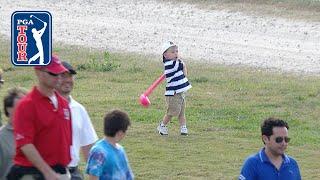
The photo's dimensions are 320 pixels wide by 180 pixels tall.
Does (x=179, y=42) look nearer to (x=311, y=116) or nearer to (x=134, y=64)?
(x=134, y=64)

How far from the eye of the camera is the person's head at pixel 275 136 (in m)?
9.16

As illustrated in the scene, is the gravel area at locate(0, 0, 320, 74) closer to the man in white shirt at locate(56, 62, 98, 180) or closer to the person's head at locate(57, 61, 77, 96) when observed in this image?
the man in white shirt at locate(56, 62, 98, 180)

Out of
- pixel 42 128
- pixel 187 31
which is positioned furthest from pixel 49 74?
pixel 187 31

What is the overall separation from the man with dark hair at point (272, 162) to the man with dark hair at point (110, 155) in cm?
98

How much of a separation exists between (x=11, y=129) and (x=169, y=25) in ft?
71.4

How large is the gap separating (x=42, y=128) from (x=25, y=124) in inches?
5.7

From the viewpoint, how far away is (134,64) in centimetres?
2453

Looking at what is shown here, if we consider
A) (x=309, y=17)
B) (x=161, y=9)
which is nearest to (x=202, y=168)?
(x=309, y=17)

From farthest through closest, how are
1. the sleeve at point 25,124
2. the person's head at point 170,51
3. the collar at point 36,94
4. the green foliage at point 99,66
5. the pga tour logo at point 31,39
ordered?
1. the green foliage at point 99,66
2. the pga tour logo at point 31,39
3. the person's head at point 170,51
4. the collar at point 36,94
5. the sleeve at point 25,124

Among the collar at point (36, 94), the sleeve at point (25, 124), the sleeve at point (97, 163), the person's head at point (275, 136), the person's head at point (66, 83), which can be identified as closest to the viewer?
the sleeve at point (25, 124)

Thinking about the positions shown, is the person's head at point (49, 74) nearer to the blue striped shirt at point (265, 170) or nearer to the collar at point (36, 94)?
the collar at point (36, 94)

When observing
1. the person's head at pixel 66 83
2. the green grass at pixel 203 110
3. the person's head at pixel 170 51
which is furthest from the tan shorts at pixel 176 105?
the person's head at pixel 66 83

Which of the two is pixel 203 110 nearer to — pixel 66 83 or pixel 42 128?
pixel 66 83

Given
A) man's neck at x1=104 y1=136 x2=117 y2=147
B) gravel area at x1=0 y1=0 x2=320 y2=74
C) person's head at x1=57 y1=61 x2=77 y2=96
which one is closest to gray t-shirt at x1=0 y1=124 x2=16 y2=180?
person's head at x1=57 y1=61 x2=77 y2=96
